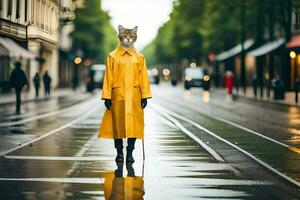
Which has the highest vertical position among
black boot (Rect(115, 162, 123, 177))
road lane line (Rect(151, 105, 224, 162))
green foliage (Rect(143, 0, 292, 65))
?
green foliage (Rect(143, 0, 292, 65))

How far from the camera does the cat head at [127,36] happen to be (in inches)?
500

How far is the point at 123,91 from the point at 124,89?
0.12ft

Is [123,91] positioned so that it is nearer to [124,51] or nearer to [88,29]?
[124,51]

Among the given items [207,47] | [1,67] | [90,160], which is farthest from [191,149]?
[207,47]

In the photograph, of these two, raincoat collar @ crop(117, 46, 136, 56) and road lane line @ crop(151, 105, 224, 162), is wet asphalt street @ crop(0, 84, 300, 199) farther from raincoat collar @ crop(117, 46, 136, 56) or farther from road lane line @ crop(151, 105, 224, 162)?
raincoat collar @ crop(117, 46, 136, 56)

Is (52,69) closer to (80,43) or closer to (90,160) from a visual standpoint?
(80,43)

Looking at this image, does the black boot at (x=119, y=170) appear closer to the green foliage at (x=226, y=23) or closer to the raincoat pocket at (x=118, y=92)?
the raincoat pocket at (x=118, y=92)

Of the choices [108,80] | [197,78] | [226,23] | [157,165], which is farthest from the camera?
[226,23]

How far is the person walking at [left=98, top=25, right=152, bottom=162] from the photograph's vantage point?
12.7 m

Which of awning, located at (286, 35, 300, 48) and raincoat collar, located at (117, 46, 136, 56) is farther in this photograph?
awning, located at (286, 35, 300, 48)

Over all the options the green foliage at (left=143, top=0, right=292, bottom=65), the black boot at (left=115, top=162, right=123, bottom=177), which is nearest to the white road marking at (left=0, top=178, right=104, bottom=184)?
the black boot at (left=115, top=162, right=123, bottom=177)

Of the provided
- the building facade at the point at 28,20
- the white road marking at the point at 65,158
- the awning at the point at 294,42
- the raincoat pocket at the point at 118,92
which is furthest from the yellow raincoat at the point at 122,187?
the awning at the point at 294,42

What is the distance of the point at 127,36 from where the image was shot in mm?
12781

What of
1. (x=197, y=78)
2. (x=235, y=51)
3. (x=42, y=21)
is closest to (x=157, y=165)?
(x=42, y=21)
